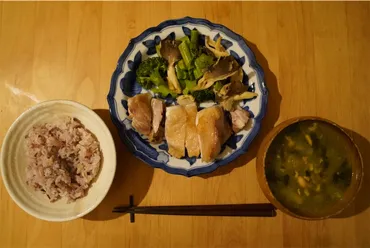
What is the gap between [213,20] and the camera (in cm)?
195

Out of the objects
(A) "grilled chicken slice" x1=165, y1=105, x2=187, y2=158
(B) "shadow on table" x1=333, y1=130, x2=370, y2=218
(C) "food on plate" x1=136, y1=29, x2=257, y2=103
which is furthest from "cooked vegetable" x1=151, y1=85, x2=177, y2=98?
(B) "shadow on table" x1=333, y1=130, x2=370, y2=218

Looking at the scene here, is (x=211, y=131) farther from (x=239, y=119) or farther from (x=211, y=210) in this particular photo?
(x=211, y=210)

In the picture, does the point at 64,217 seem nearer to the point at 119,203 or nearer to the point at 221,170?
the point at 119,203

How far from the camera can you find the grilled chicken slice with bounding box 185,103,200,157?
1.74m

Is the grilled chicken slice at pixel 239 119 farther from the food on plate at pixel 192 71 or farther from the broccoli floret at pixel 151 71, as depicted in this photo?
the broccoli floret at pixel 151 71

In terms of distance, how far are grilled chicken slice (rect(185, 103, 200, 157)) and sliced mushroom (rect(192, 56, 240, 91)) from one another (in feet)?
0.50

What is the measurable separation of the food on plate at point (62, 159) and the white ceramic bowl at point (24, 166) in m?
0.03

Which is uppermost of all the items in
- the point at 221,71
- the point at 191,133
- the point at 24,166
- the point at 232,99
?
the point at 221,71

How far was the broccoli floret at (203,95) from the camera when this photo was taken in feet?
5.87

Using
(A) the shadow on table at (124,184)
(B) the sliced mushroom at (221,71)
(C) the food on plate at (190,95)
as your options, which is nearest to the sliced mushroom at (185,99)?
(C) the food on plate at (190,95)

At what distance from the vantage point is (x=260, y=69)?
1.79 m

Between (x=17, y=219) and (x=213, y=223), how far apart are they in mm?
1031

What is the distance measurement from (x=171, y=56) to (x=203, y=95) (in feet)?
0.89

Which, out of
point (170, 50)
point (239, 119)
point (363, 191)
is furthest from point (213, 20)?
point (363, 191)
